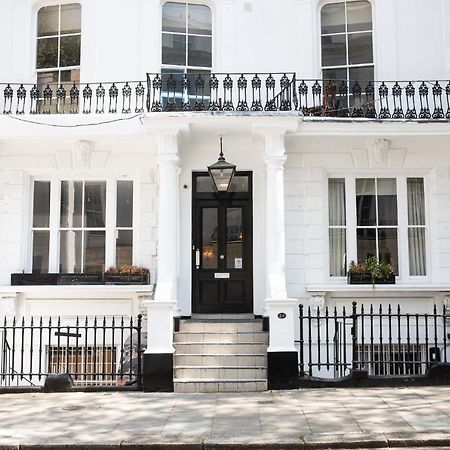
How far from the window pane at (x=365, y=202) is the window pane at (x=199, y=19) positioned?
458 centimetres

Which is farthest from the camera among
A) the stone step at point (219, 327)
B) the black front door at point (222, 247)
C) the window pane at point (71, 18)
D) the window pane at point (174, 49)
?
the window pane at point (71, 18)

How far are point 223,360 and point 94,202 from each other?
4489 millimetres

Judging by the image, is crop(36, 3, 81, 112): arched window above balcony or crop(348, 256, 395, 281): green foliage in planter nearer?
crop(348, 256, 395, 281): green foliage in planter

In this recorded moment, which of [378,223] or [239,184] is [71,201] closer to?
[239,184]

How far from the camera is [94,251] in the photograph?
12.3 metres

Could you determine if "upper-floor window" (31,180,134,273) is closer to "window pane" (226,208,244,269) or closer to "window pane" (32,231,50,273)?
"window pane" (32,231,50,273)

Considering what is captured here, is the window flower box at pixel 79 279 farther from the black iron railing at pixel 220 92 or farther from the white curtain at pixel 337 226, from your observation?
the white curtain at pixel 337 226

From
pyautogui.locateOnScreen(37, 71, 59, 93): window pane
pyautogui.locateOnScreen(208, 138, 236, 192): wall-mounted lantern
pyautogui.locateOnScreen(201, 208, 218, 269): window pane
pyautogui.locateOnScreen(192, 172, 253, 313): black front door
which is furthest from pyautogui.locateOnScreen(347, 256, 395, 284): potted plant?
pyautogui.locateOnScreen(37, 71, 59, 93): window pane

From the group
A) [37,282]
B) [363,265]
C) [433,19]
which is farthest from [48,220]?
[433,19]

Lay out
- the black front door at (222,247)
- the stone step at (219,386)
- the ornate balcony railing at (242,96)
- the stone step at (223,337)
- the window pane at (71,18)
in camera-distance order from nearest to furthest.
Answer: the stone step at (219,386) < the stone step at (223,337) < the ornate balcony railing at (242,96) < the black front door at (222,247) < the window pane at (71,18)

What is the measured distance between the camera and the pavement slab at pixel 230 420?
22.1ft

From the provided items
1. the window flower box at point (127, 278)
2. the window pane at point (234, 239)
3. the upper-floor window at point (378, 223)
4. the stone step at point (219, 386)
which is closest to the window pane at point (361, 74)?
the upper-floor window at point (378, 223)

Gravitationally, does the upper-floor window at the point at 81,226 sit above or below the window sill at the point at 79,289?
above

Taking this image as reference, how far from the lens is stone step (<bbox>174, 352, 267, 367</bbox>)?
398 inches
